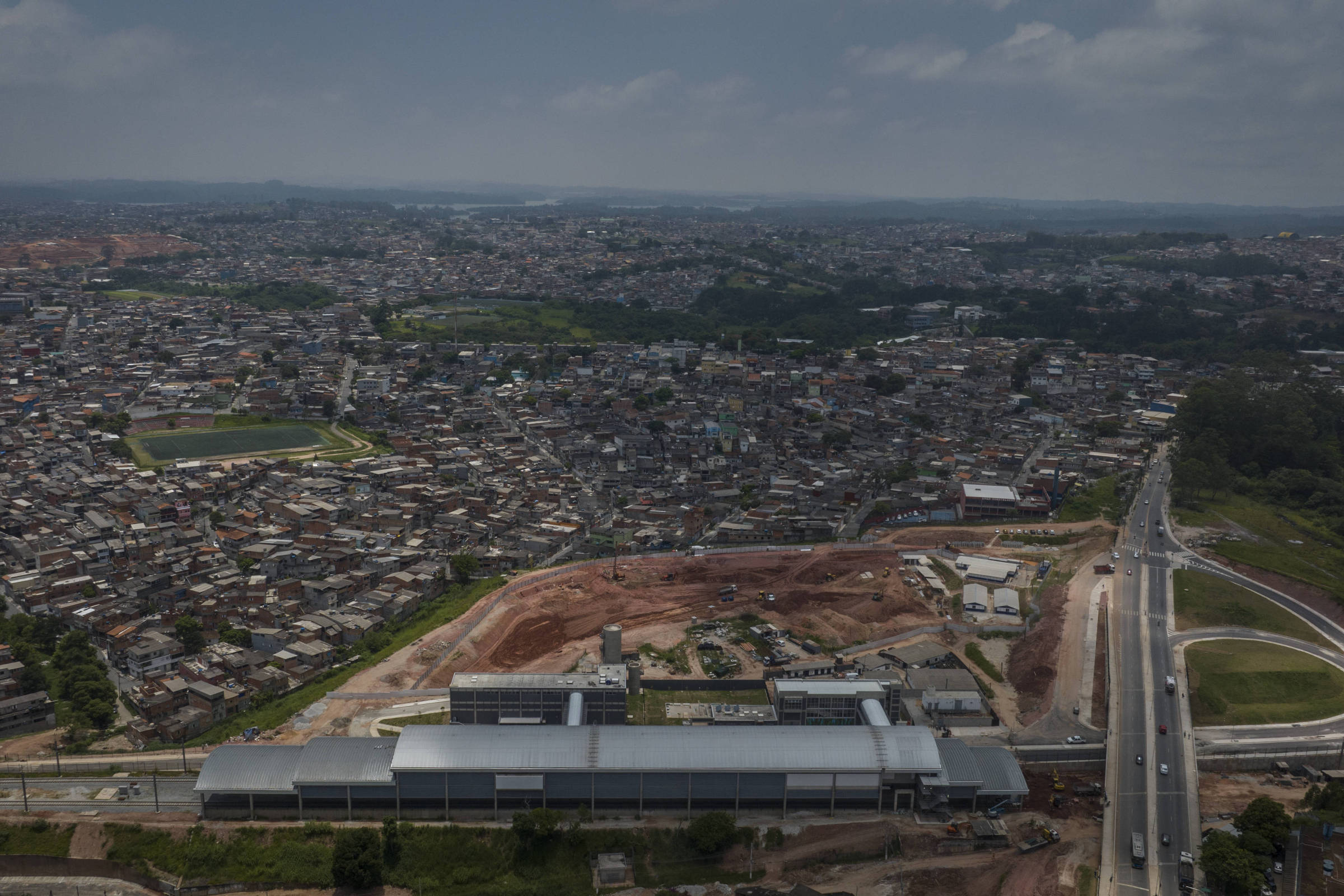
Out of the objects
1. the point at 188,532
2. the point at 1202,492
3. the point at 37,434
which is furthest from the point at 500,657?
the point at 37,434

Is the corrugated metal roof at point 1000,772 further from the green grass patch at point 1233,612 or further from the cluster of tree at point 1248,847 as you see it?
the green grass patch at point 1233,612

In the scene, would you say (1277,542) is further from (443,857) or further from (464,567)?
(443,857)

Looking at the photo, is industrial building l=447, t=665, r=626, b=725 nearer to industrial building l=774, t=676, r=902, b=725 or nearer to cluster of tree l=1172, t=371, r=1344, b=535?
industrial building l=774, t=676, r=902, b=725

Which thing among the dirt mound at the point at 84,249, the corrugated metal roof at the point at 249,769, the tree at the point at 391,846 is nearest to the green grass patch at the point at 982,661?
the tree at the point at 391,846

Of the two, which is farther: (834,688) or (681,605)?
(681,605)

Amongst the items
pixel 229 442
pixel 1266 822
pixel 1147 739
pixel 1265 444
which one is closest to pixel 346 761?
pixel 1147 739

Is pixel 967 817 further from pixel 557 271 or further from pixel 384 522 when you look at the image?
pixel 557 271

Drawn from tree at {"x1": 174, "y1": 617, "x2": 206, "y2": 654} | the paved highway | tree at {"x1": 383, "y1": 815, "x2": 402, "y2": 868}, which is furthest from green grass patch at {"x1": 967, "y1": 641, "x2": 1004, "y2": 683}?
tree at {"x1": 174, "y1": 617, "x2": 206, "y2": 654}
